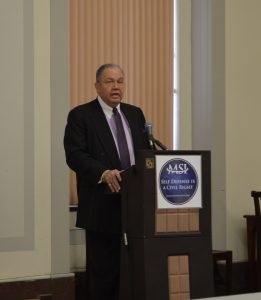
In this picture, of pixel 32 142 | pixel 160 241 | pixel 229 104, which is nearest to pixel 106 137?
Answer: pixel 160 241

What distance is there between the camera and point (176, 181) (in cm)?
256

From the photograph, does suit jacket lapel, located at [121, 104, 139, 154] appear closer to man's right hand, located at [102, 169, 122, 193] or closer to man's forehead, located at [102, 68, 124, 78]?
man's forehead, located at [102, 68, 124, 78]

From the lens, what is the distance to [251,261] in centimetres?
485

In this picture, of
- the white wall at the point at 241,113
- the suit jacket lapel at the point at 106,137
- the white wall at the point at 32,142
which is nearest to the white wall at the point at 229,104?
the white wall at the point at 241,113

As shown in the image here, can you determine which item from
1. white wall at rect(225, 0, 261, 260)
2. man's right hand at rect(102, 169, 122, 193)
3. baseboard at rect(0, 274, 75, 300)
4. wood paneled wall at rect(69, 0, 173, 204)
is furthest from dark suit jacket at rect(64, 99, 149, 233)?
white wall at rect(225, 0, 261, 260)

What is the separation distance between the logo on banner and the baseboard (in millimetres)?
1563

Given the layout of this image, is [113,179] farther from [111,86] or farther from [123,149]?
[111,86]

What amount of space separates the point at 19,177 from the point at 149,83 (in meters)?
1.42

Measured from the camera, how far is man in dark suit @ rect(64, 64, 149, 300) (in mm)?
2926

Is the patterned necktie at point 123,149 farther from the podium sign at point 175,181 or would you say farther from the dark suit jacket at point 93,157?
the podium sign at point 175,181

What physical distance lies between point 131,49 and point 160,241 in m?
2.41

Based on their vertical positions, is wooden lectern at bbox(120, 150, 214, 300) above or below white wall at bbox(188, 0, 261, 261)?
below

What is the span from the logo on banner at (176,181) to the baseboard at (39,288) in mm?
1563

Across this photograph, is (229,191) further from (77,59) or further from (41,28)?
(41,28)
